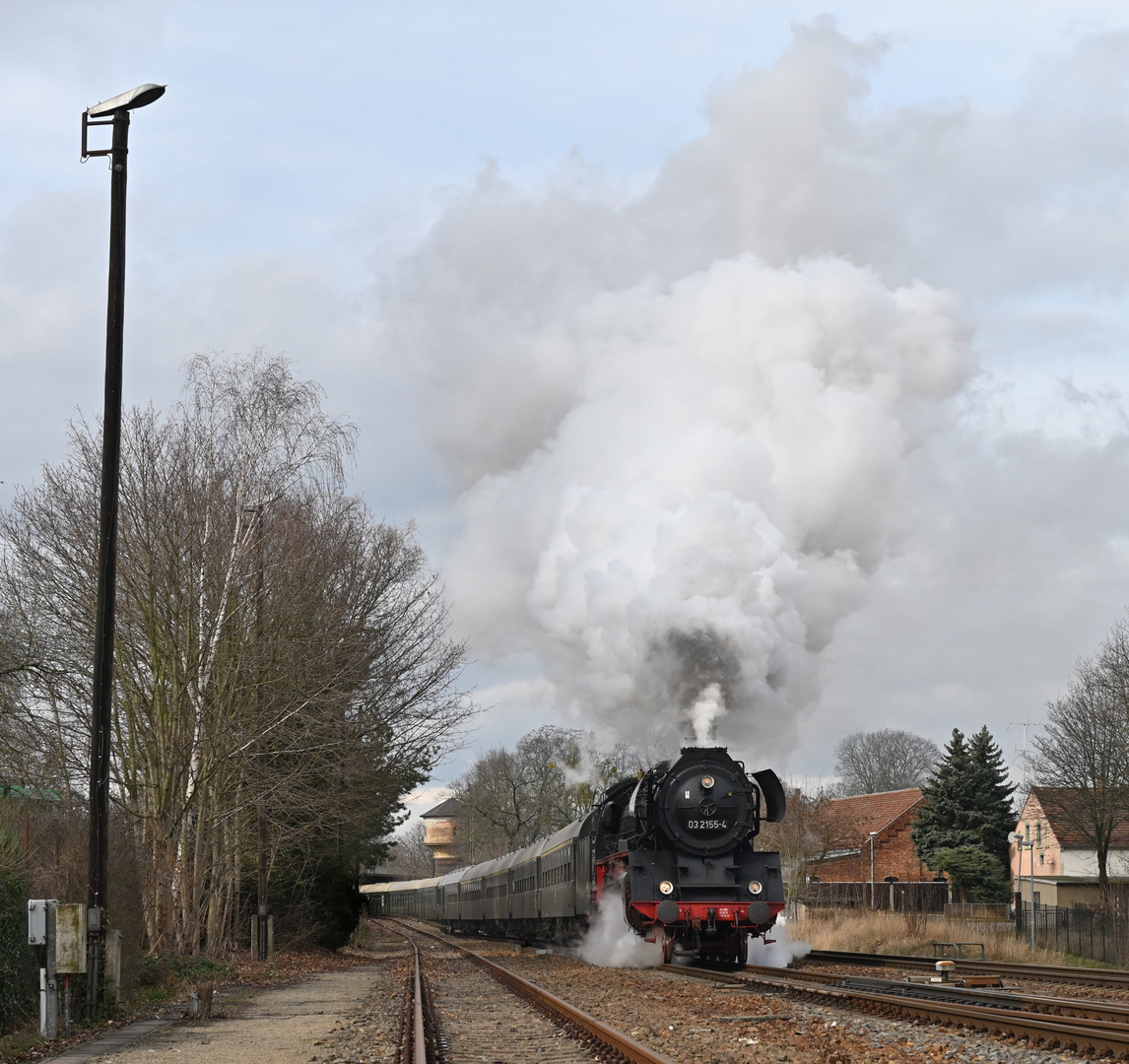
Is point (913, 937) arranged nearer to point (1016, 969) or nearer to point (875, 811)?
point (1016, 969)

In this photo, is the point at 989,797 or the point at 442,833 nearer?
the point at 989,797

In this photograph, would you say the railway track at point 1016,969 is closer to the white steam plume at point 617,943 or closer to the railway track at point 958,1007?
the railway track at point 958,1007

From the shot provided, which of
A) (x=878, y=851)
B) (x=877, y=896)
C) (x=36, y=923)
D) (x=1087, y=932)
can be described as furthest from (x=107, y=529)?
(x=878, y=851)

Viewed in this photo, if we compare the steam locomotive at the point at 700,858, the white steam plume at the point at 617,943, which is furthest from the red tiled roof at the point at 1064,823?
the steam locomotive at the point at 700,858

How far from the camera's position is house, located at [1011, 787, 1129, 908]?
45281mm

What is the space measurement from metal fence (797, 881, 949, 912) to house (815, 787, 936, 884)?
23.3 ft

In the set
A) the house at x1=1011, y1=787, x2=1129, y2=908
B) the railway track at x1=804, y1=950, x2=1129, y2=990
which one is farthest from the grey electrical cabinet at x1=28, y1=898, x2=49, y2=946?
the house at x1=1011, y1=787, x2=1129, y2=908

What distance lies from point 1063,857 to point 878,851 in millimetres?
9493

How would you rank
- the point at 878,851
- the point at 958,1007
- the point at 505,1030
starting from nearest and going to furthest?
the point at 958,1007
the point at 505,1030
the point at 878,851

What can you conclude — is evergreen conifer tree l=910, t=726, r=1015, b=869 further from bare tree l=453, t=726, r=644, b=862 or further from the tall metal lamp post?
the tall metal lamp post

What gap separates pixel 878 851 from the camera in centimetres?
5778

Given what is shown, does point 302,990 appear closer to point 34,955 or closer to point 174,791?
point 174,791

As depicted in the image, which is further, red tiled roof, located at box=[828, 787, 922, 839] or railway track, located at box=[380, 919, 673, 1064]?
red tiled roof, located at box=[828, 787, 922, 839]

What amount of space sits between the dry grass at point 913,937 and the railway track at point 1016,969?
2643mm
